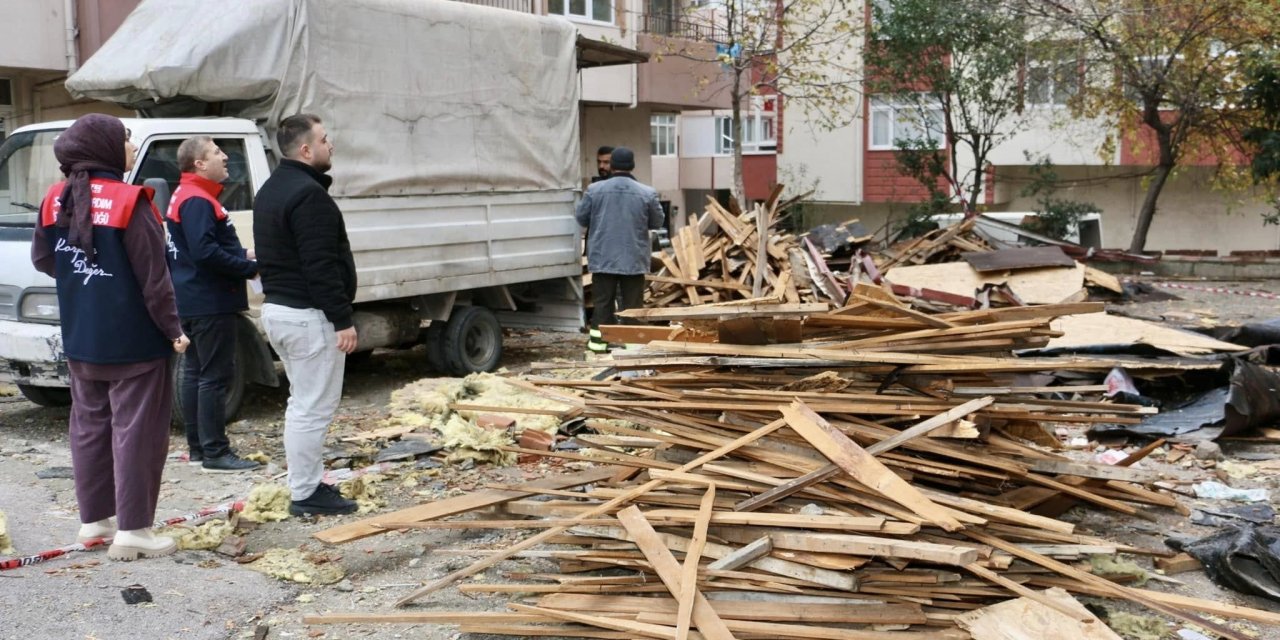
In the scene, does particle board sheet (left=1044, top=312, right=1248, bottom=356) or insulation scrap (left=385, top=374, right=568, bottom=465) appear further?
particle board sheet (left=1044, top=312, right=1248, bottom=356)

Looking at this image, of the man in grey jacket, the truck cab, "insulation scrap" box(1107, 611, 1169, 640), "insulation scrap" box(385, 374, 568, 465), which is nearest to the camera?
"insulation scrap" box(1107, 611, 1169, 640)

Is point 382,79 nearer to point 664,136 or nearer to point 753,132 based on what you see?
point 664,136

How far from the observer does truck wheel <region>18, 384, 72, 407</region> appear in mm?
8641

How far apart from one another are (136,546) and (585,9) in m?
19.1

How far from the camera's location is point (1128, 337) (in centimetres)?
906

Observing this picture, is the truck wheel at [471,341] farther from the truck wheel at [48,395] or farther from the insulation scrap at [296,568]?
the insulation scrap at [296,568]

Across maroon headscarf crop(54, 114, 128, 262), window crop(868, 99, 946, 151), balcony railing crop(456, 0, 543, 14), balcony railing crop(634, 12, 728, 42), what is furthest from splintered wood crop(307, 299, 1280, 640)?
balcony railing crop(634, 12, 728, 42)

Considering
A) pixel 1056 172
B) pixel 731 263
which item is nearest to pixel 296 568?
pixel 731 263

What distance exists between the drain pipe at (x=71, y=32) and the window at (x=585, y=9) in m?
9.35

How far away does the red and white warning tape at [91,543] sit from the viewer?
5.07 metres

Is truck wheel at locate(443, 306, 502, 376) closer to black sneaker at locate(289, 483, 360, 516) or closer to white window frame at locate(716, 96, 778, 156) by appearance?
black sneaker at locate(289, 483, 360, 516)

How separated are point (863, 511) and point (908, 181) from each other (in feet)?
89.7

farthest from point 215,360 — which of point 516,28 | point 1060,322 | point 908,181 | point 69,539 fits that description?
point 908,181

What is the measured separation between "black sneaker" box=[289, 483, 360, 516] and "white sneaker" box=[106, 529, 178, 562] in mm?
786
